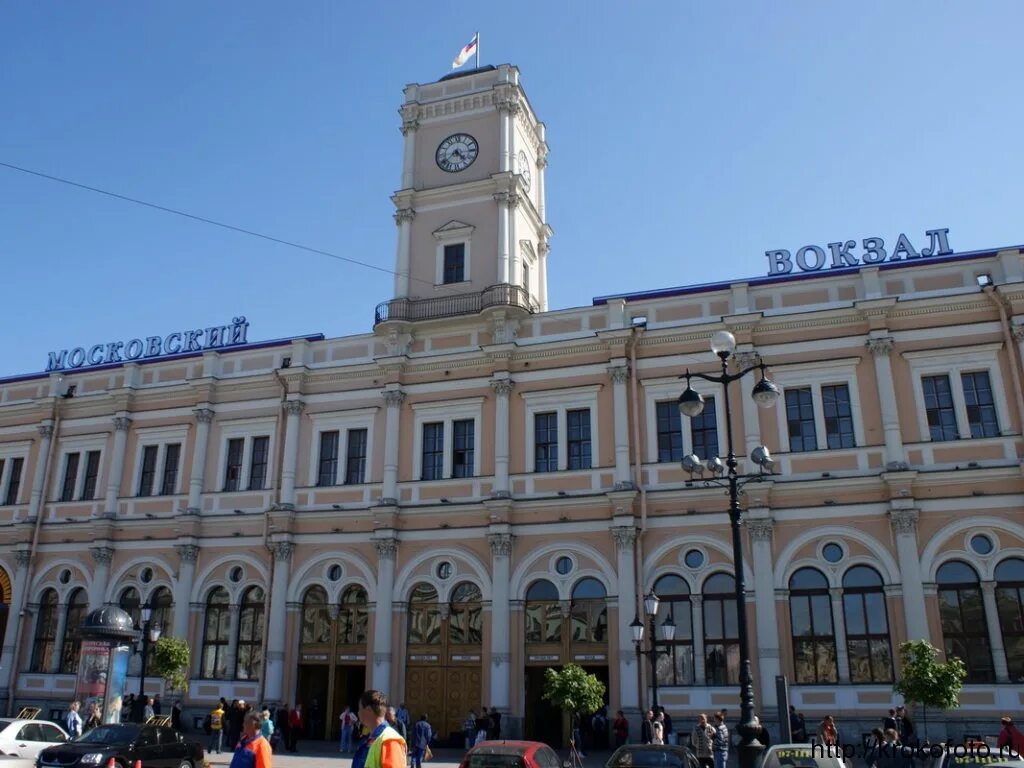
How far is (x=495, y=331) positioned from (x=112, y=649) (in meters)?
16.8

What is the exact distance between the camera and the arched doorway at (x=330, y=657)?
32125 millimetres

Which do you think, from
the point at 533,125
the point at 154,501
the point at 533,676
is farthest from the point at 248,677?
the point at 533,125

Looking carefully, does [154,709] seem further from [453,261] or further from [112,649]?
[453,261]

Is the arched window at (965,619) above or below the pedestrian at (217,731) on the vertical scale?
above

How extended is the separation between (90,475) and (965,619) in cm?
3408

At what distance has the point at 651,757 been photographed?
51.3ft

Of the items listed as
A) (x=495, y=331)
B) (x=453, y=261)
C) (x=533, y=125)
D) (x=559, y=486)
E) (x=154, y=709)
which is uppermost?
(x=533, y=125)

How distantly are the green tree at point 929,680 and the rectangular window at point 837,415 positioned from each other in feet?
25.0

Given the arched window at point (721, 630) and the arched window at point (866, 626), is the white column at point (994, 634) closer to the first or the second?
the arched window at point (866, 626)

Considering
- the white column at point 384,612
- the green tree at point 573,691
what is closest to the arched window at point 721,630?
the green tree at point 573,691

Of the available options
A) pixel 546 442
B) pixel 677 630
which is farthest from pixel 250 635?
pixel 677 630

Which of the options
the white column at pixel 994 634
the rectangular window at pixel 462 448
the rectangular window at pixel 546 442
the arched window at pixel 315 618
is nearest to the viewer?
the white column at pixel 994 634

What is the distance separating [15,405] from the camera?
4056cm

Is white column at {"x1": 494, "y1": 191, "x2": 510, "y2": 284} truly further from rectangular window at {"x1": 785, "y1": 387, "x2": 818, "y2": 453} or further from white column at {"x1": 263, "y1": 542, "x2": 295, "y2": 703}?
white column at {"x1": 263, "y1": 542, "x2": 295, "y2": 703}
